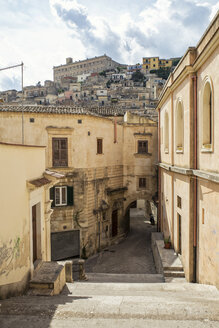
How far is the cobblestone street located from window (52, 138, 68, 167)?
7120mm

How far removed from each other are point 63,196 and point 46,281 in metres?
11.9

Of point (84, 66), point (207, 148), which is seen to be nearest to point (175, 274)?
point (207, 148)

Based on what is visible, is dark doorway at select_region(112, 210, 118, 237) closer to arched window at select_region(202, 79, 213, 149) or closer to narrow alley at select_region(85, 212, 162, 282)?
narrow alley at select_region(85, 212, 162, 282)

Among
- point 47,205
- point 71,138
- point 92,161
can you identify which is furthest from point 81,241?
point 47,205

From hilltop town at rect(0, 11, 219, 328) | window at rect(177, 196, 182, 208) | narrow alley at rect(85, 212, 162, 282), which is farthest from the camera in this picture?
narrow alley at rect(85, 212, 162, 282)

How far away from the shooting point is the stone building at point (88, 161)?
19.5m

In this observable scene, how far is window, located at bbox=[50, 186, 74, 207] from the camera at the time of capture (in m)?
19.8

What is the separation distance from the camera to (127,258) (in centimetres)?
2008

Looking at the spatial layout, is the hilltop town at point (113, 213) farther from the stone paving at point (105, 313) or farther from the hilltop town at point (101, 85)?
the hilltop town at point (101, 85)

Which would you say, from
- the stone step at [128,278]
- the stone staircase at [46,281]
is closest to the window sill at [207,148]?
the stone staircase at [46,281]

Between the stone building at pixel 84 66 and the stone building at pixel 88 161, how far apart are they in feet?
352

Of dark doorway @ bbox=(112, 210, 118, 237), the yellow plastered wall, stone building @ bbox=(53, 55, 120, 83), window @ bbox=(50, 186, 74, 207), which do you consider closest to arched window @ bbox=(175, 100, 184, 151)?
the yellow plastered wall

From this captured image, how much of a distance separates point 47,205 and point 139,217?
982 inches

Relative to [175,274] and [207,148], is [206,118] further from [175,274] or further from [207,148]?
[175,274]
